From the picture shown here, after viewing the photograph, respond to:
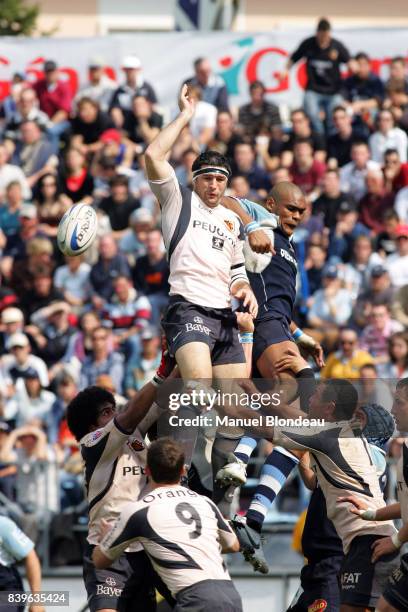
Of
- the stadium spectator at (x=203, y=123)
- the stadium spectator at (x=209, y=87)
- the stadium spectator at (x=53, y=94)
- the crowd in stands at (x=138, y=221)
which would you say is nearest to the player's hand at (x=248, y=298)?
the crowd in stands at (x=138, y=221)

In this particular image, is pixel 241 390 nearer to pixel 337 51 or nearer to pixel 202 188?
pixel 202 188

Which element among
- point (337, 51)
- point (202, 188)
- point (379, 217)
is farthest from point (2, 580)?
point (337, 51)

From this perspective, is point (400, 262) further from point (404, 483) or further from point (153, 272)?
point (404, 483)

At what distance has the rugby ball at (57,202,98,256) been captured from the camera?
10656 millimetres

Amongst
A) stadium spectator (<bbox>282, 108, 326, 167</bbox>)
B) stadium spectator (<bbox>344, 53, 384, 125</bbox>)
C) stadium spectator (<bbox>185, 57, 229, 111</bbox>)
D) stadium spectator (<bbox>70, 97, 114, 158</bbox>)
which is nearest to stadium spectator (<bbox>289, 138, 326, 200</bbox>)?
stadium spectator (<bbox>282, 108, 326, 167</bbox>)

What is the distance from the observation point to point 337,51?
2120cm

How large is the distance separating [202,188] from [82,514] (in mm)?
6231

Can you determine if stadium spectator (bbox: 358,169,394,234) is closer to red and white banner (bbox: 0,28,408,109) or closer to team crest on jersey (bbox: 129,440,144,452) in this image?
red and white banner (bbox: 0,28,408,109)

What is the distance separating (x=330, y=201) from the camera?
18.9 meters

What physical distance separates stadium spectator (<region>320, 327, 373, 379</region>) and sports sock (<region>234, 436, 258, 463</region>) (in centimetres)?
585

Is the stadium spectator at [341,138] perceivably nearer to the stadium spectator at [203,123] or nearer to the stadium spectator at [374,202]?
the stadium spectator at [374,202]

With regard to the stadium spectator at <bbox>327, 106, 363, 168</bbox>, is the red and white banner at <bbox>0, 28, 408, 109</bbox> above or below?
above

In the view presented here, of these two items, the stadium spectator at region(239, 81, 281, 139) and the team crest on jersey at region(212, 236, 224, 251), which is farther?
the stadium spectator at region(239, 81, 281, 139)

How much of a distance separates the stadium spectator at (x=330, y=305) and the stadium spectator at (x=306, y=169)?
2.12 meters
